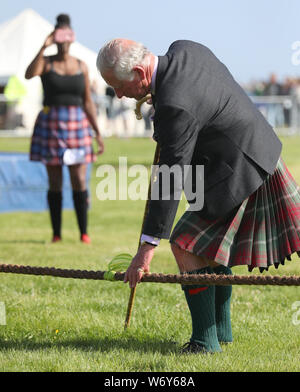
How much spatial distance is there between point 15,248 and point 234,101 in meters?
4.17

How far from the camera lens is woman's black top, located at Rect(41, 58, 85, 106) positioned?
7379 millimetres

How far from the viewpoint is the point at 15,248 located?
24.4 ft

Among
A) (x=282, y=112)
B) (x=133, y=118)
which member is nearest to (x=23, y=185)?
(x=133, y=118)

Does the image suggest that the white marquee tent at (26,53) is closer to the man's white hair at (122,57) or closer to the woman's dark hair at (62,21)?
the woman's dark hair at (62,21)

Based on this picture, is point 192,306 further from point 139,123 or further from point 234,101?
point 139,123

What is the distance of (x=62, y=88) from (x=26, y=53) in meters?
20.0

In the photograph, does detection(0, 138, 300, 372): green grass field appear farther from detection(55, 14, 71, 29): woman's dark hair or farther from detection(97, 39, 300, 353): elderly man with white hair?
detection(55, 14, 71, 29): woman's dark hair

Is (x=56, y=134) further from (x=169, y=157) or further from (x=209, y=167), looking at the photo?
(x=169, y=157)

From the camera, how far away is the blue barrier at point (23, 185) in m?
10.2

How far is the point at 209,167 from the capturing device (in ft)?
12.4

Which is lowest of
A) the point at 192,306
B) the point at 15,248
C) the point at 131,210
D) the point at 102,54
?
the point at 131,210

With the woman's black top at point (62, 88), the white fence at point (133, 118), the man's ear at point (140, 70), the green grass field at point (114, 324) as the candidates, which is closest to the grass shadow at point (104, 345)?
the green grass field at point (114, 324)

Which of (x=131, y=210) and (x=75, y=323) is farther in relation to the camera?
(x=131, y=210)

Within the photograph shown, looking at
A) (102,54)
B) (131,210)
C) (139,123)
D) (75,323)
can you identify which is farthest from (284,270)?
(139,123)
